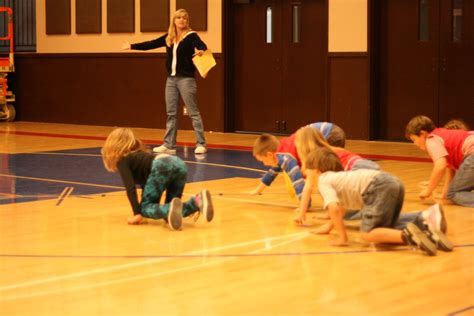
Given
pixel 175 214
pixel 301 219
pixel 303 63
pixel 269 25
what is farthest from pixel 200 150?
pixel 175 214

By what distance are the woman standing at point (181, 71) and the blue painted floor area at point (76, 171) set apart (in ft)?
0.92

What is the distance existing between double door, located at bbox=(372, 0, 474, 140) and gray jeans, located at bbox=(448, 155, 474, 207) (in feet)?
18.5

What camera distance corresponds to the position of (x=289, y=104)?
15008 millimetres

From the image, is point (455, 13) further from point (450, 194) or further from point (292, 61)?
point (450, 194)

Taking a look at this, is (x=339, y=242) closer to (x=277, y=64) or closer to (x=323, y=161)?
(x=323, y=161)

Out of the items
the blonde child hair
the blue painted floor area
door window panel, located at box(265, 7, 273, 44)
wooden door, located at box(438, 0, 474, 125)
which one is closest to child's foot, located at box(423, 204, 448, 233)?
the blonde child hair

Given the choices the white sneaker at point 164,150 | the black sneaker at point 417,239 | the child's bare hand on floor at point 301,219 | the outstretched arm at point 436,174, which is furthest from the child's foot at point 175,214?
the white sneaker at point 164,150

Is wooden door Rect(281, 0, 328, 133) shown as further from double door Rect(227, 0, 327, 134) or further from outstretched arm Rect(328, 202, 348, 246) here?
outstretched arm Rect(328, 202, 348, 246)

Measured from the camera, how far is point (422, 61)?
1362 centimetres

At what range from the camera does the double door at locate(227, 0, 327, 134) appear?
48.1 ft

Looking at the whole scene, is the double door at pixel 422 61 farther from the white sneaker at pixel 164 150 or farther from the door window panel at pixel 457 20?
the white sneaker at pixel 164 150

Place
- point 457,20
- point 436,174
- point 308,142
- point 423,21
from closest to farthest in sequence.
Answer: point 308,142, point 436,174, point 457,20, point 423,21

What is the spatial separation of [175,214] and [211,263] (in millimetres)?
1051

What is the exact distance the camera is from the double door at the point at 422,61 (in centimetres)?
1323
